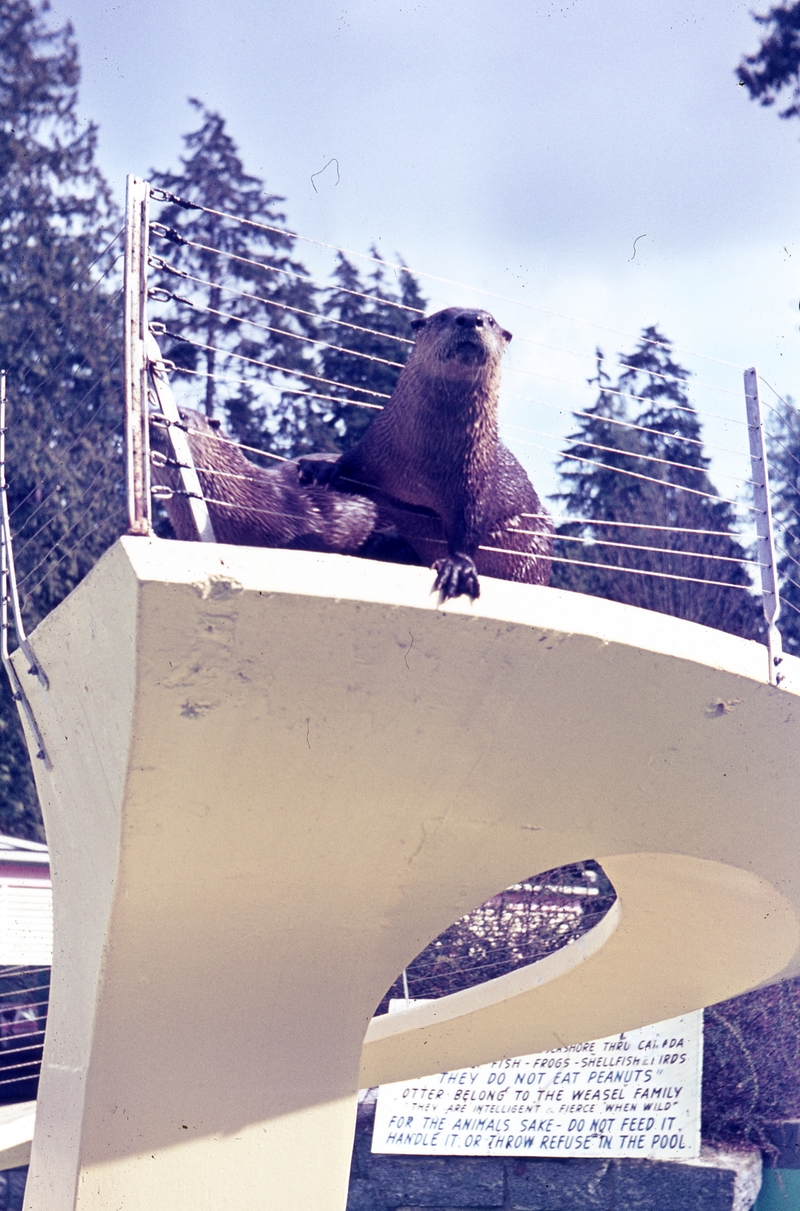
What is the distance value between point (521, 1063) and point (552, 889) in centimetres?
162

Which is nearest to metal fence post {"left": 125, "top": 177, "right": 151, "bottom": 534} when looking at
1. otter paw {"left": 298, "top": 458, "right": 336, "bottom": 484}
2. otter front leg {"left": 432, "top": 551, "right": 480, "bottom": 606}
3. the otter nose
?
otter front leg {"left": 432, "top": 551, "right": 480, "bottom": 606}

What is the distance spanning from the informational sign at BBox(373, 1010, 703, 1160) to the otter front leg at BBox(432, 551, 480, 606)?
665 centimetres

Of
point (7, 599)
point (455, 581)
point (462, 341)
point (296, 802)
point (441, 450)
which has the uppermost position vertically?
point (462, 341)

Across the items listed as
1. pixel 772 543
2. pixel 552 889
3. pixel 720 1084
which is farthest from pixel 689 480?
pixel 772 543

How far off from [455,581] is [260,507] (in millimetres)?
976

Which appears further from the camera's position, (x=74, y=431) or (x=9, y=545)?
(x=74, y=431)

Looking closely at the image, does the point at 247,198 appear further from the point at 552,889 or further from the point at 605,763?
the point at 605,763

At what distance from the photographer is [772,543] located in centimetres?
409

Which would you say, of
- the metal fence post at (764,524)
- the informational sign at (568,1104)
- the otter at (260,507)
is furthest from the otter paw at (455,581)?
the informational sign at (568,1104)

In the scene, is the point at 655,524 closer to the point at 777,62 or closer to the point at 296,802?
the point at 777,62

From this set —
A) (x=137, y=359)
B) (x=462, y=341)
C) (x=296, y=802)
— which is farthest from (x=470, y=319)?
(x=296, y=802)

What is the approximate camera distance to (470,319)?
160 inches

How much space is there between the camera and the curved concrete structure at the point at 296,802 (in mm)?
3277

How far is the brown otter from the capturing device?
410cm
